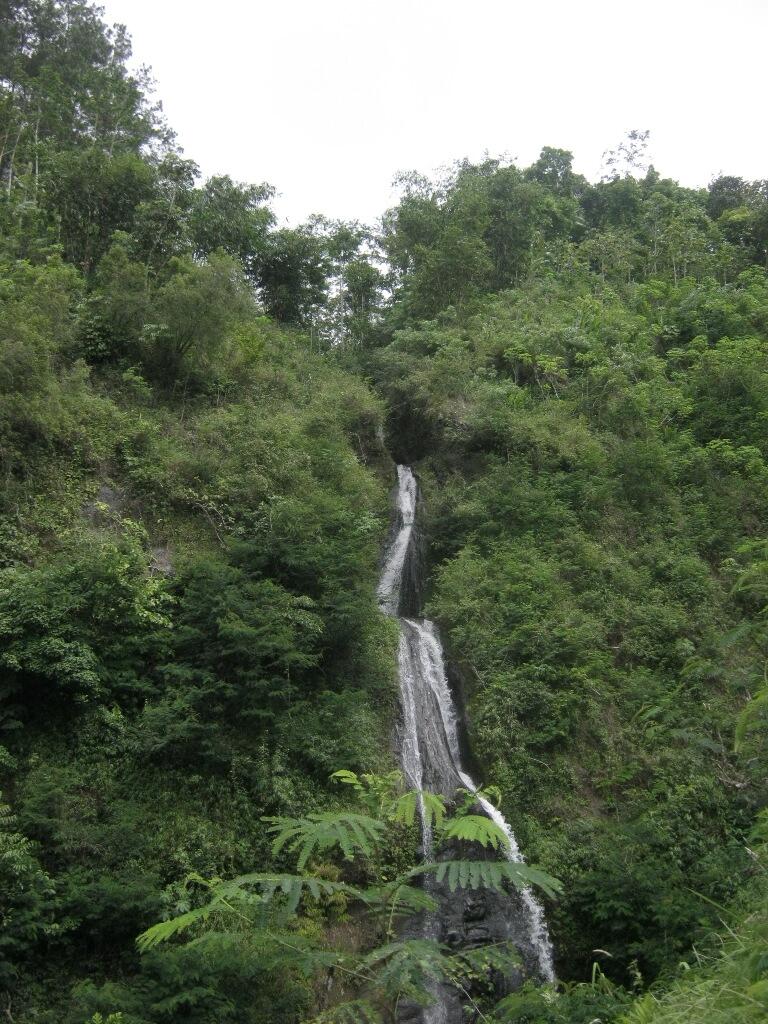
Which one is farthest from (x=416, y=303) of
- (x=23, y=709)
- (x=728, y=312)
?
(x=23, y=709)

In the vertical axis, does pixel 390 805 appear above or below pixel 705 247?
below

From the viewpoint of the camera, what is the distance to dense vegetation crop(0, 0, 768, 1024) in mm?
7934

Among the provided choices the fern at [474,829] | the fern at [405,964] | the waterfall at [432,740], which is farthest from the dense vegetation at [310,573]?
the fern at [474,829]

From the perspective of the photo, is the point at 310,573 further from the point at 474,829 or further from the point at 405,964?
the point at 405,964

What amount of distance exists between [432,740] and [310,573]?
383 centimetres

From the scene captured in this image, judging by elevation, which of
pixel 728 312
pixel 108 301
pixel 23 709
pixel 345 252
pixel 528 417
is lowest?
pixel 23 709

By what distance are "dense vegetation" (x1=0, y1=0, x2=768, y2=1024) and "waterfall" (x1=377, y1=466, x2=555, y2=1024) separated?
0.35 metres

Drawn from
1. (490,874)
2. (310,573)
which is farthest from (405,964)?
(310,573)

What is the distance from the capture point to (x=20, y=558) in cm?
1133

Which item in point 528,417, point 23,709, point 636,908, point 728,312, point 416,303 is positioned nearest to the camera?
point 636,908

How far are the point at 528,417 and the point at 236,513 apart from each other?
9192 mm

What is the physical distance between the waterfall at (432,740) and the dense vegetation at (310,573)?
347 mm

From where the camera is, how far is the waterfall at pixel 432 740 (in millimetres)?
9789

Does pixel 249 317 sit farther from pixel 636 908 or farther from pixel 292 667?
pixel 636 908
